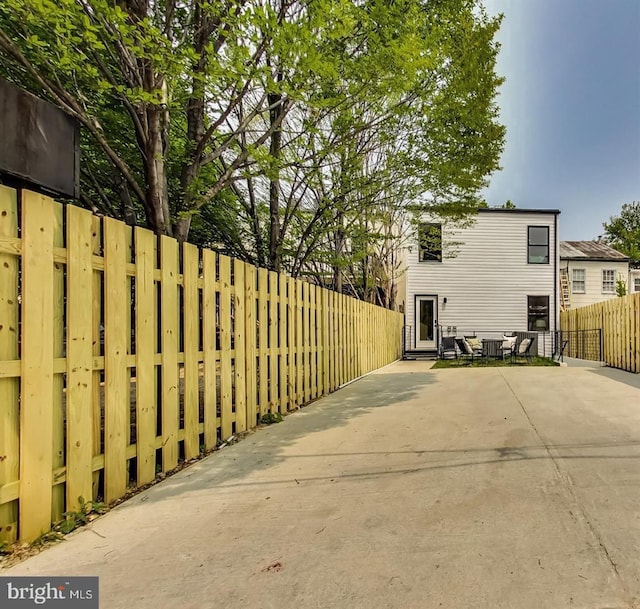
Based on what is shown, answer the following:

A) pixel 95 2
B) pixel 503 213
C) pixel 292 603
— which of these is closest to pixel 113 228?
pixel 95 2

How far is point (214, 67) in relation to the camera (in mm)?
3844

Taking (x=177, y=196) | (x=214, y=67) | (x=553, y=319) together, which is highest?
(x=214, y=67)

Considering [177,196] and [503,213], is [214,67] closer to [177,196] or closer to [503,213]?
[177,196]

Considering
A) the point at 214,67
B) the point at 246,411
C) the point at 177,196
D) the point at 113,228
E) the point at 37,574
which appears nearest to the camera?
the point at 37,574

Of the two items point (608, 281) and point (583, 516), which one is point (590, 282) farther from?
point (583, 516)

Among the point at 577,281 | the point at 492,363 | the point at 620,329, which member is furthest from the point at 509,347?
the point at 577,281

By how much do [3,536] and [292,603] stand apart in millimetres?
1660

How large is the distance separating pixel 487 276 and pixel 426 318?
3.41 meters

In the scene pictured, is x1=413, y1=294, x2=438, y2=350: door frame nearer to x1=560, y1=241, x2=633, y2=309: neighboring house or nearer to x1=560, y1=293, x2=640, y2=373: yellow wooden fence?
x1=560, y1=293, x2=640, y2=373: yellow wooden fence

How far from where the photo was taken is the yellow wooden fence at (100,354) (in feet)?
7.47

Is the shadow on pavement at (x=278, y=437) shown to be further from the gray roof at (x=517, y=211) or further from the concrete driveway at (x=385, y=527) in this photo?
the gray roof at (x=517, y=211)

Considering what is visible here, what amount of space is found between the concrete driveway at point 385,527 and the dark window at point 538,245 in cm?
1540

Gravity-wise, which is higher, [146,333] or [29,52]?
[29,52]

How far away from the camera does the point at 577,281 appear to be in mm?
22594
